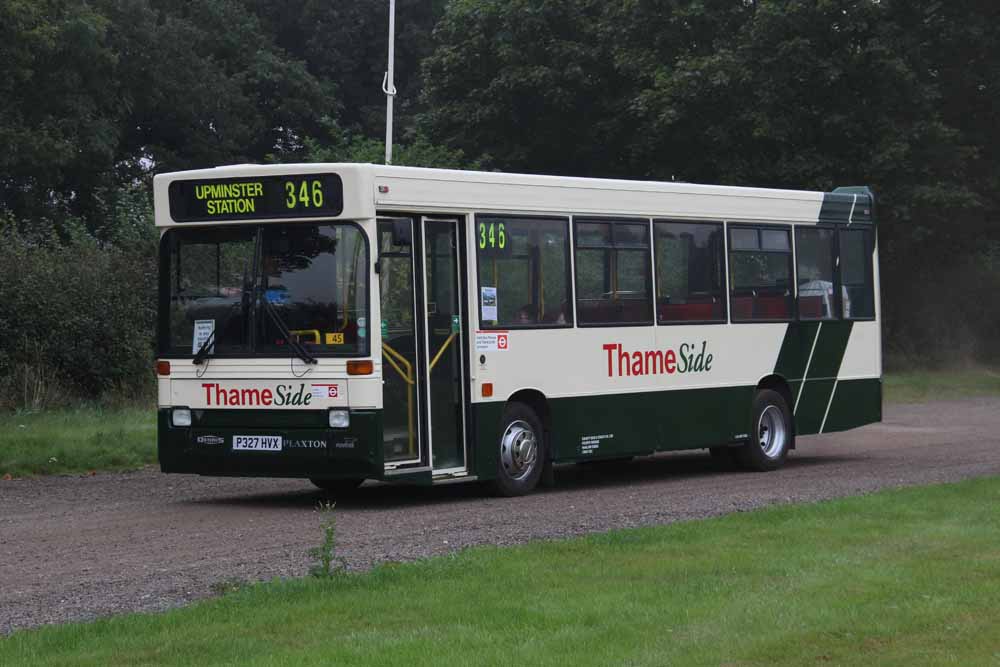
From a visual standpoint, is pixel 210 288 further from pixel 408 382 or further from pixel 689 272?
pixel 689 272

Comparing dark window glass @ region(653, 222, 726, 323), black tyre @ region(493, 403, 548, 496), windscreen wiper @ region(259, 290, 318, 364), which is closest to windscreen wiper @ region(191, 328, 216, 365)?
windscreen wiper @ region(259, 290, 318, 364)

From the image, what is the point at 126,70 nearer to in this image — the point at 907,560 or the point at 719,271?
the point at 719,271

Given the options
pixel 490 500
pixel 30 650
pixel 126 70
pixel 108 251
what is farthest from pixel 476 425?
pixel 126 70

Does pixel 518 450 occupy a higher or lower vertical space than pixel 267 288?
lower

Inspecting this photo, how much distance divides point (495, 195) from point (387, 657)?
28.9ft

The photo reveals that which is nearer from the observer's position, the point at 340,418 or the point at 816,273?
the point at 340,418

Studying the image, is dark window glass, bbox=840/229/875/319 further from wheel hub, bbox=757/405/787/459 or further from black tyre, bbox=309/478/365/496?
black tyre, bbox=309/478/365/496

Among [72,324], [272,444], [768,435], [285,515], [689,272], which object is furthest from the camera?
[72,324]

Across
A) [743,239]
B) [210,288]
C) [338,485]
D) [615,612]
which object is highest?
[743,239]

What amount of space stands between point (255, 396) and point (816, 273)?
7.92 metres

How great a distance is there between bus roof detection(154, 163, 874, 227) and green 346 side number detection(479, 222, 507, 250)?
0.16 meters

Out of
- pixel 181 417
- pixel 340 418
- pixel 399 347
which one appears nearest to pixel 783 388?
pixel 399 347

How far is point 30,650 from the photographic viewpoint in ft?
26.3

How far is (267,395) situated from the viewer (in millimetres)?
14930
